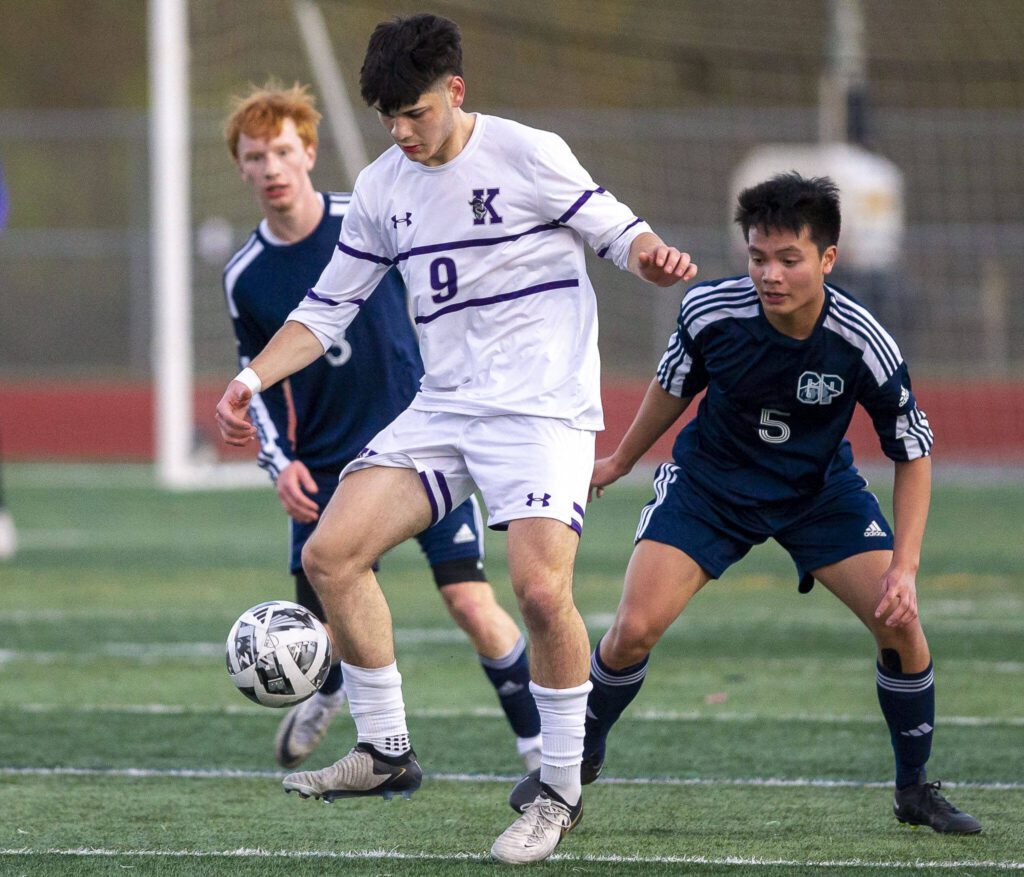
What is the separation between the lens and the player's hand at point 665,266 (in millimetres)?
4453

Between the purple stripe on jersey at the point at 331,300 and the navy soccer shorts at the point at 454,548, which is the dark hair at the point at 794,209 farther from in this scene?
the navy soccer shorts at the point at 454,548

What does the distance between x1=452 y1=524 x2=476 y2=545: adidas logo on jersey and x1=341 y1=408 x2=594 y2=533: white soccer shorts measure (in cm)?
102

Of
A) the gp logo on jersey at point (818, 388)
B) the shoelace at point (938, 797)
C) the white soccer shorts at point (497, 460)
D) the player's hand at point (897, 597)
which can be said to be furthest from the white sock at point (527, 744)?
the gp logo on jersey at point (818, 388)

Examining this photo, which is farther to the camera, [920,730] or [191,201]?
[191,201]

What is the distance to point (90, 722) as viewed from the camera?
6.70 m

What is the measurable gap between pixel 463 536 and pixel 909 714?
1.67 m

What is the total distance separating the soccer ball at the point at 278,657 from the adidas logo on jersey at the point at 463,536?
98 cm

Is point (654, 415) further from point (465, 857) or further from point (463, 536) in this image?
point (465, 857)

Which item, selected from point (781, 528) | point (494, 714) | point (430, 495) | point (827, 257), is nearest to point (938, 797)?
point (781, 528)

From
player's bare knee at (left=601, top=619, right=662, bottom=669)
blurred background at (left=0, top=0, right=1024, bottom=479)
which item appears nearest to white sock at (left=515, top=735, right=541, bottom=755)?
player's bare knee at (left=601, top=619, right=662, bottom=669)

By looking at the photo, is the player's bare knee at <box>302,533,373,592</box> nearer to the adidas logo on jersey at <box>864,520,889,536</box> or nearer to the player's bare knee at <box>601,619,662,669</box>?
the player's bare knee at <box>601,619,662,669</box>

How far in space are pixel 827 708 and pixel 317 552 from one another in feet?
9.75

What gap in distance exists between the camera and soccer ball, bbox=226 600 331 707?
192 inches

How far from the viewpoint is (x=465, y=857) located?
4.63 m
